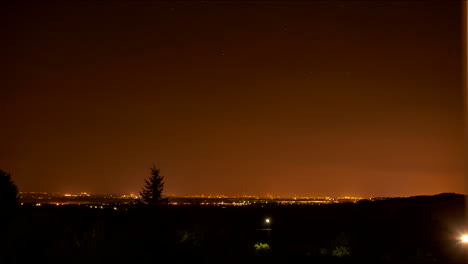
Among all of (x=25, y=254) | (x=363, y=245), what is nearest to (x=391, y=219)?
(x=363, y=245)

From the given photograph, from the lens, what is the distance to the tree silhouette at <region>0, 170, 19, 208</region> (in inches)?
841

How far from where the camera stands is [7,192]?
21844 millimetres

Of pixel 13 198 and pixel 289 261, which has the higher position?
pixel 13 198

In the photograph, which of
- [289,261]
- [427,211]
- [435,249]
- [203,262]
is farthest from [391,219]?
[203,262]

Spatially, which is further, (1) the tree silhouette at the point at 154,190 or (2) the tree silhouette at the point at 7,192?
(1) the tree silhouette at the point at 154,190

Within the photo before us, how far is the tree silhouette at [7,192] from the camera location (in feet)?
70.1

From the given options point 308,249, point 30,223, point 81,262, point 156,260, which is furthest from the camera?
point 308,249

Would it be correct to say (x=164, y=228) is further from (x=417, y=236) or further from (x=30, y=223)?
(x=417, y=236)

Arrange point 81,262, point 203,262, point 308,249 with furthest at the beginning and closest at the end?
point 308,249
point 203,262
point 81,262

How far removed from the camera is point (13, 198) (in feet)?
72.2

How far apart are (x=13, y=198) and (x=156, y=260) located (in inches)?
362

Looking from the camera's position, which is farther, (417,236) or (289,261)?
(417,236)

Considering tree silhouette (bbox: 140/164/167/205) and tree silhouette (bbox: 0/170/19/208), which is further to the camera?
tree silhouette (bbox: 140/164/167/205)

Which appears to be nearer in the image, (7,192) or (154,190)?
(7,192)
